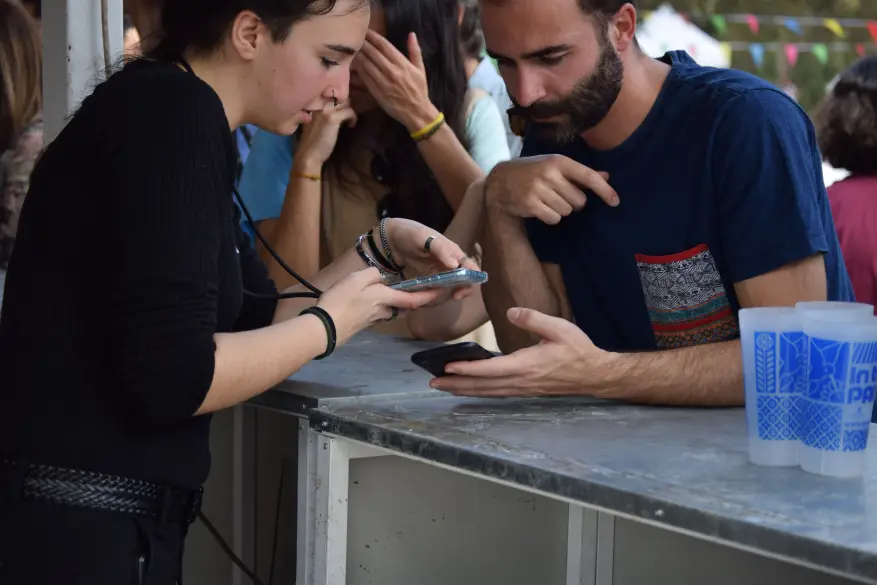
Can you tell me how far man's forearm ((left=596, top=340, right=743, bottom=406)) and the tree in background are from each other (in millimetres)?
4612

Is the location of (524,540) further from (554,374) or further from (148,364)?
(148,364)

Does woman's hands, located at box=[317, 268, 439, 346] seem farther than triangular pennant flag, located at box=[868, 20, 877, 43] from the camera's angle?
No

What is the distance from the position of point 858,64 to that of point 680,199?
1.80 metres

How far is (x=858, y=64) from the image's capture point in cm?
313

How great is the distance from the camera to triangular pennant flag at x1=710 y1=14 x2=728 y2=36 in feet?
18.8

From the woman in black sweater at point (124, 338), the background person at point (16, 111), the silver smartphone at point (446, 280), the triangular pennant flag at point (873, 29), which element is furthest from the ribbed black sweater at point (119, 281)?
the triangular pennant flag at point (873, 29)

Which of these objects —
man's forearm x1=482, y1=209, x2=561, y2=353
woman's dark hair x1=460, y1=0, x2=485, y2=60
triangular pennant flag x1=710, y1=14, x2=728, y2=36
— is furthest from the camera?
triangular pennant flag x1=710, y1=14, x2=728, y2=36

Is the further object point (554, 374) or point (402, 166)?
point (402, 166)

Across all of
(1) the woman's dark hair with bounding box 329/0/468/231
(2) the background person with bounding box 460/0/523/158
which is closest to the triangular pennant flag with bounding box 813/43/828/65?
(2) the background person with bounding box 460/0/523/158

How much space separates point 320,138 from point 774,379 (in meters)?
1.36

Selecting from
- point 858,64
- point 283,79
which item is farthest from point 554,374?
point 858,64

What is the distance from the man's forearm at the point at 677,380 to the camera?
1449 millimetres

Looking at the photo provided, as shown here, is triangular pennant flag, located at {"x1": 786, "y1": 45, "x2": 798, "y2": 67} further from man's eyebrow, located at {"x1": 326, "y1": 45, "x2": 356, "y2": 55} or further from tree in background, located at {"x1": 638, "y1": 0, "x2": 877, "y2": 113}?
man's eyebrow, located at {"x1": 326, "y1": 45, "x2": 356, "y2": 55}

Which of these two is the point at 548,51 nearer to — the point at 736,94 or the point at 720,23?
the point at 736,94
